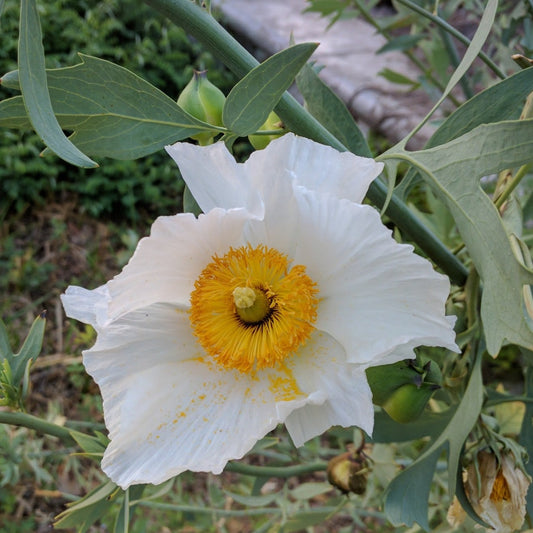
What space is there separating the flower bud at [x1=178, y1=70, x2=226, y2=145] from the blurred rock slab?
168 centimetres

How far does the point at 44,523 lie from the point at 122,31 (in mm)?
2175

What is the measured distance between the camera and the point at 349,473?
89 centimetres

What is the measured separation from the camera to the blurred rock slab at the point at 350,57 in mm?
2504

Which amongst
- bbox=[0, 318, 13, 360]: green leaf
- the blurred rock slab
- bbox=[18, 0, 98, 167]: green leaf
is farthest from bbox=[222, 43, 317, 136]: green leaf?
the blurred rock slab

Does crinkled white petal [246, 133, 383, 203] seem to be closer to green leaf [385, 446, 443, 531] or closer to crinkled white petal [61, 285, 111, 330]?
crinkled white petal [61, 285, 111, 330]

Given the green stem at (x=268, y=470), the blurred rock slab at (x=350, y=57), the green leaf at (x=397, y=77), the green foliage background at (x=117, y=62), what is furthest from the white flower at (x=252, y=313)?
the green foliage background at (x=117, y=62)

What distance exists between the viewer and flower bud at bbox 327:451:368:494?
894 mm

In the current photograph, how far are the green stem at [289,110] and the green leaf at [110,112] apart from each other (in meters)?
0.06

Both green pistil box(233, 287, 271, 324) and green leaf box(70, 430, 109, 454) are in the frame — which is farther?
green leaf box(70, 430, 109, 454)

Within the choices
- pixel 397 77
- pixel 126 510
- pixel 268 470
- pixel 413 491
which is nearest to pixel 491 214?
pixel 413 491

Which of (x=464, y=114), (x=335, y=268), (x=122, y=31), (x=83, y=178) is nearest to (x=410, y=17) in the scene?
(x=464, y=114)

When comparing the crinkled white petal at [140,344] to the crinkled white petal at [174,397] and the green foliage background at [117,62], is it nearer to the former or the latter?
the crinkled white petal at [174,397]

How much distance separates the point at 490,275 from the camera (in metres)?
0.47

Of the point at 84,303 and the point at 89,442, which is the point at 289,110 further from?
the point at 89,442
